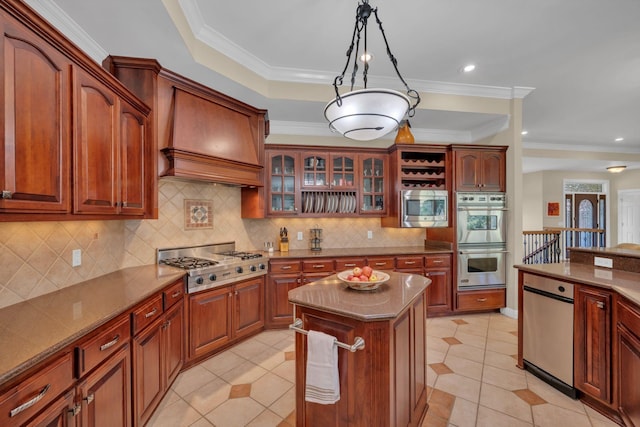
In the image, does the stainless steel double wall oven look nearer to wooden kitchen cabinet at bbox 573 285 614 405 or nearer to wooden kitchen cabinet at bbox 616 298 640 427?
wooden kitchen cabinet at bbox 573 285 614 405

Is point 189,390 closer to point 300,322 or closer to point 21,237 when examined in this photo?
point 300,322

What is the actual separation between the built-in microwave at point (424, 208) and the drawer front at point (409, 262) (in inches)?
17.9

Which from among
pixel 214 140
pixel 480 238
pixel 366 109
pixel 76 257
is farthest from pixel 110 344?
pixel 480 238

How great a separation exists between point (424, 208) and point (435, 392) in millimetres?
2255

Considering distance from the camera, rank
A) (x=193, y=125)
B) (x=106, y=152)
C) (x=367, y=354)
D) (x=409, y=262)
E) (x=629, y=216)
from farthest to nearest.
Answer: (x=629, y=216)
(x=409, y=262)
(x=193, y=125)
(x=106, y=152)
(x=367, y=354)

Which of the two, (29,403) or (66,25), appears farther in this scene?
(66,25)

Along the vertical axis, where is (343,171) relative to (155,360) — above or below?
above

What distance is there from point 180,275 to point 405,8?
2.88 meters

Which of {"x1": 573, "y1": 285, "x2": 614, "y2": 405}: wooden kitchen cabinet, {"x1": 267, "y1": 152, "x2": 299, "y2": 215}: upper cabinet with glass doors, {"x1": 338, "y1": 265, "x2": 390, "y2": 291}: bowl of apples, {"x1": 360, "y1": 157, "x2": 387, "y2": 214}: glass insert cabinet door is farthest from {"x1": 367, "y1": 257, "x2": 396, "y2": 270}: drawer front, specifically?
{"x1": 573, "y1": 285, "x2": 614, "y2": 405}: wooden kitchen cabinet

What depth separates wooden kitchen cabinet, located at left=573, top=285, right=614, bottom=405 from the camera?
1790 mm

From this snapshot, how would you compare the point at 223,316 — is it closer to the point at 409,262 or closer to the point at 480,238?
the point at 409,262

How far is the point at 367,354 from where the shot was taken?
1.36 meters

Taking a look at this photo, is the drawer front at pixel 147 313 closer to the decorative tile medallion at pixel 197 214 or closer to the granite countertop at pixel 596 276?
the decorative tile medallion at pixel 197 214

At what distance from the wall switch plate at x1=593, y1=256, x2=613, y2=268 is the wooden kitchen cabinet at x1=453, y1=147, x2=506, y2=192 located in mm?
1504
